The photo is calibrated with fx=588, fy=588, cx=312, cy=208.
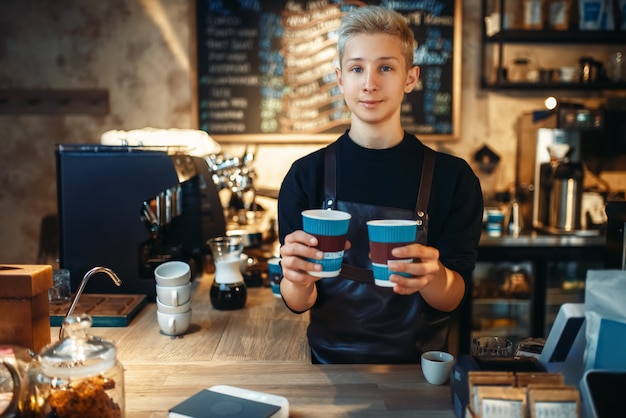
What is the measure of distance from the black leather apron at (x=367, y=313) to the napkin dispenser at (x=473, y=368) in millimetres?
513

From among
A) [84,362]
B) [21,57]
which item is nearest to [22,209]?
[21,57]

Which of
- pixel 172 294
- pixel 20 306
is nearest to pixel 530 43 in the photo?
pixel 172 294

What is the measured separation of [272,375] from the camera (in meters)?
1.42

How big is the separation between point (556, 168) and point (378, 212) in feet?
7.15

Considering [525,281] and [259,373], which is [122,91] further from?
[259,373]

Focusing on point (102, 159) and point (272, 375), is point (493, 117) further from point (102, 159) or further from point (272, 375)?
point (272, 375)

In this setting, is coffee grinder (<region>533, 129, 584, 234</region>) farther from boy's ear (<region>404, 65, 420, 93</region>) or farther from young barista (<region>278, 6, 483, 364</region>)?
boy's ear (<region>404, 65, 420, 93</region>)

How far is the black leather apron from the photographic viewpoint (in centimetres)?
169

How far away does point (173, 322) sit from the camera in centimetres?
176

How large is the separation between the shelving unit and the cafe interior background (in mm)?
53

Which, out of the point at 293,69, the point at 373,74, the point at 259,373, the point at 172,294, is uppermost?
the point at 293,69

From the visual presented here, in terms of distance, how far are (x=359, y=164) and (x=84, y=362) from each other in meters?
0.98

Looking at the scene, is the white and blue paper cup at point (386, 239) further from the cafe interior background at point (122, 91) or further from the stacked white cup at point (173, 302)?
the cafe interior background at point (122, 91)

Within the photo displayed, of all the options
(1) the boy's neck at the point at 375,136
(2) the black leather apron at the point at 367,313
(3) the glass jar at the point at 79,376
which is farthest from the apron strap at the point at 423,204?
(3) the glass jar at the point at 79,376
